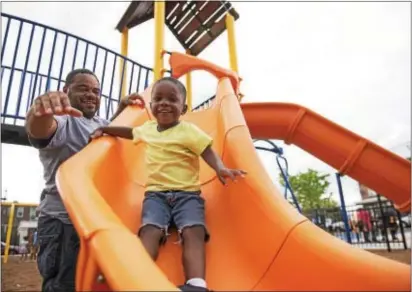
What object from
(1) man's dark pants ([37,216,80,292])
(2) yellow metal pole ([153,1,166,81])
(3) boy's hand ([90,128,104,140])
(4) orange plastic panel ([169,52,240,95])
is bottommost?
(1) man's dark pants ([37,216,80,292])

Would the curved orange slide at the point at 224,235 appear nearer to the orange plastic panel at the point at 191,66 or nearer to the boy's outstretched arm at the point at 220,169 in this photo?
the boy's outstretched arm at the point at 220,169

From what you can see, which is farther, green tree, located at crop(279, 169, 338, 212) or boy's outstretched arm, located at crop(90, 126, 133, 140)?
green tree, located at crop(279, 169, 338, 212)

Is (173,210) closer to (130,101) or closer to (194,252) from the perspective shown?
(194,252)

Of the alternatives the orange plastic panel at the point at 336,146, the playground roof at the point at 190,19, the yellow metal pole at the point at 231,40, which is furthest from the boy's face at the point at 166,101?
the playground roof at the point at 190,19

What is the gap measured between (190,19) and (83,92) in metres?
5.34

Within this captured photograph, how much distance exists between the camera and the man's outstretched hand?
47.9 inches

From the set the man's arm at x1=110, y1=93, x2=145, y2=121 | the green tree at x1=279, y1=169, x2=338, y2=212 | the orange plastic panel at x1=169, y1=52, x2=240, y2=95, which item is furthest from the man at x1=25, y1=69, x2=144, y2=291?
the green tree at x1=279, y1=169, x2=338, y2=212

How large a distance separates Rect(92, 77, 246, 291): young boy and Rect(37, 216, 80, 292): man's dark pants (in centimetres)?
34

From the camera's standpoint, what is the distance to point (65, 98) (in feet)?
4.09

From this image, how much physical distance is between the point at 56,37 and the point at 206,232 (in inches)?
132

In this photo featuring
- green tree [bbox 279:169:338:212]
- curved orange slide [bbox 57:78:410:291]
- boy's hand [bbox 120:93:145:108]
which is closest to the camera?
curved orange slide [bbox 57:78:410:291]

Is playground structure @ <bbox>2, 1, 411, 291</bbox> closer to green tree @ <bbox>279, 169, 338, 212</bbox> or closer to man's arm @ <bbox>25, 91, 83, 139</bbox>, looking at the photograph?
man's arm @ <bbox>25, 91, 83, 139</bbox>

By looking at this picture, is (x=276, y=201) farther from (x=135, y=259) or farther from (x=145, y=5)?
(x=145, y=5)

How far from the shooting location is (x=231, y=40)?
20.3 ft
